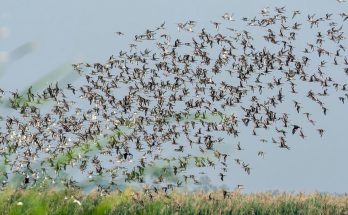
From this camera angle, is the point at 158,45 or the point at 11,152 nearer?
the point at 11,152

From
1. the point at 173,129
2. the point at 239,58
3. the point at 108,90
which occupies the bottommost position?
the point at 173,129

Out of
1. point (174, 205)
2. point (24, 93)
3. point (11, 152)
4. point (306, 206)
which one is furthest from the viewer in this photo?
point (306, 206)

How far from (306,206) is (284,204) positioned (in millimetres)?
739

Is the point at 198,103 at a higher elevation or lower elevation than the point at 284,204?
higher

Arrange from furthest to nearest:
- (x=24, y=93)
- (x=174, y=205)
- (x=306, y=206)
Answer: (x=306, y=206) < (x=174, y=205) < (x=24, y=93)

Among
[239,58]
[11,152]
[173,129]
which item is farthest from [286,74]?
[11,152]

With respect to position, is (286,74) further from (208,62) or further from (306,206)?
(306,206)

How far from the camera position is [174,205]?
16.9 meters

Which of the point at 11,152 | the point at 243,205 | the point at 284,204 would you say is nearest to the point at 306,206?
the point at 284,204

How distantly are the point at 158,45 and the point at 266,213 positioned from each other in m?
6.74

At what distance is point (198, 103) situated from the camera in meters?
13.4

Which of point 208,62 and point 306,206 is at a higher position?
point 208,62

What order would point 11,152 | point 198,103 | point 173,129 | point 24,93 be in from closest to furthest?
point 24,93
point 11,152
point 173,129
point 198,103

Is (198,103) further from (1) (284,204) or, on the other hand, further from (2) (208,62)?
(1) (284,204)
